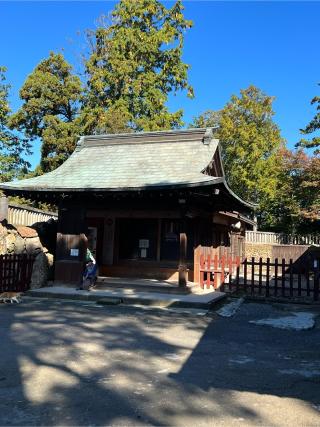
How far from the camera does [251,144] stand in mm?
35500

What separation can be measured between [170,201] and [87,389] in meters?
9.30

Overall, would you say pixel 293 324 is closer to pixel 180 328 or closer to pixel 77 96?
pixel 180 328

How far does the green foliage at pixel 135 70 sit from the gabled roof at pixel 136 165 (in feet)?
38.7

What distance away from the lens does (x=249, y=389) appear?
5.23m

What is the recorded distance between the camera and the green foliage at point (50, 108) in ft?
96.5

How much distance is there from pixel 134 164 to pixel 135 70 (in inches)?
814

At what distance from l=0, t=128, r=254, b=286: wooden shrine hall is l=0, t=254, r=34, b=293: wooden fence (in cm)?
104

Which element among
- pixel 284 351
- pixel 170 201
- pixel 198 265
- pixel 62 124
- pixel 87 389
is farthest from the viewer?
pixel 62 124

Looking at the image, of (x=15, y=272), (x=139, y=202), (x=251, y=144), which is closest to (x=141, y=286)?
(x=139, y=202)

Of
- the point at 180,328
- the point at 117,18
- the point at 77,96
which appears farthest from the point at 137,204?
the point at 117,18

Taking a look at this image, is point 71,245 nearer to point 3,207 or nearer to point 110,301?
point 3,207

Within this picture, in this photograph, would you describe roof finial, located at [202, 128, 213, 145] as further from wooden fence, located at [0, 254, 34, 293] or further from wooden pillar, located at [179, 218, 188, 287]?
wooden fence, located at [0, 254, 34, 293]

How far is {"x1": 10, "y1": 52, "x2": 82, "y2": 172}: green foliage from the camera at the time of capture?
2942cm

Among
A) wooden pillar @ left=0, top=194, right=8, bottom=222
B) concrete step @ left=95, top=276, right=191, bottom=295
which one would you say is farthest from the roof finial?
wooden pillar @ left=0, top=194, right=8, bottom=222
